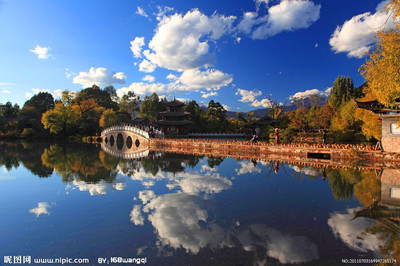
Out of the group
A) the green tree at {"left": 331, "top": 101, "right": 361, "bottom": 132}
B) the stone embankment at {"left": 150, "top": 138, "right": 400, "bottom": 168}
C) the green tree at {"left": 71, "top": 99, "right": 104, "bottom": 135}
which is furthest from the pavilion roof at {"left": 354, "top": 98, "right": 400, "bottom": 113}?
the green tree at {"left": 71, "top": 99, "right": 104, "bottom": 135}

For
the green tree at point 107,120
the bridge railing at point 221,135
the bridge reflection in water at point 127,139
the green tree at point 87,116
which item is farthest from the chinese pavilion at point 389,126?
the green tree at point 87,116

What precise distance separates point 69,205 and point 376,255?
1003cm

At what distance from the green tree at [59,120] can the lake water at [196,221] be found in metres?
36.4

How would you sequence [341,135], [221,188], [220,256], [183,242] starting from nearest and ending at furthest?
[220,256], [183,242], [221,188], [341,135]

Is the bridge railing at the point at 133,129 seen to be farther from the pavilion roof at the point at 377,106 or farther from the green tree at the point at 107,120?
the pavilion roof at the point at 377,106

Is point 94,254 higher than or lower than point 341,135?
lower

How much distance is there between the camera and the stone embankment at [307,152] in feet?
55.2

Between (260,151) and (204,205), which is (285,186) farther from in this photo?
(260,151)

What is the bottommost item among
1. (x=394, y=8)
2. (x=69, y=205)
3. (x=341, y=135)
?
(x=69, y=205)

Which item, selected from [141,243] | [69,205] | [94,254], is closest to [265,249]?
[141,243]

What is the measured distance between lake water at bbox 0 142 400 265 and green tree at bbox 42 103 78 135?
36428 millimetres

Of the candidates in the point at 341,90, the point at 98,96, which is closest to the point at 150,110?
the point at 98,96

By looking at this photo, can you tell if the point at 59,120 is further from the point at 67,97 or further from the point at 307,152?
the point at 307,152

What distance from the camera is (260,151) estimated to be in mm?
24094
